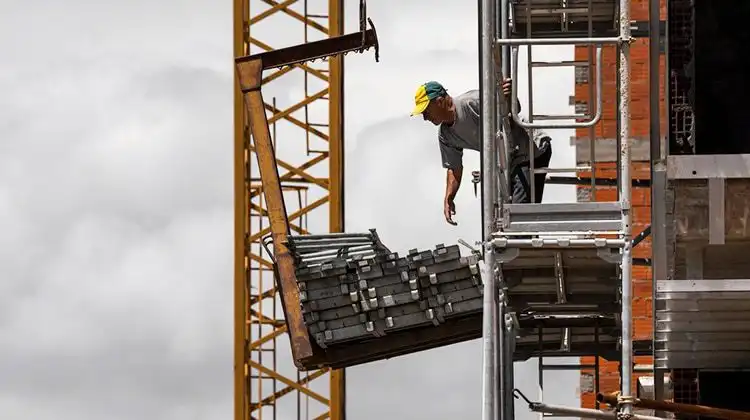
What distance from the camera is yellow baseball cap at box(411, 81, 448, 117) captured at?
2062 centimetres

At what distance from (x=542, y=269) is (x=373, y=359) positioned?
3961 mm

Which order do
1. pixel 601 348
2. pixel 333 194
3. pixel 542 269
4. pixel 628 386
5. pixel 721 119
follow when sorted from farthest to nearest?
pixel 333 194, pixel 601 348, pixel 721 119, pixel 542 269, pixel 628 386

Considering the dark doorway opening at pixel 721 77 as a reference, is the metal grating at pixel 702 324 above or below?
below

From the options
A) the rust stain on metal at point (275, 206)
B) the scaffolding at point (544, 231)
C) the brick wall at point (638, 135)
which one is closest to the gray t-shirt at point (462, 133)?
the scaffolding at point (544, 231)

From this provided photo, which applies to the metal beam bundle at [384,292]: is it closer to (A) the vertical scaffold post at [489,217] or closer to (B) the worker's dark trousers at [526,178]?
(B) the worker's dark trousers at [526,178]

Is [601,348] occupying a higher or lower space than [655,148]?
lower

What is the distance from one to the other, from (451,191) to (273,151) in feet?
15.8

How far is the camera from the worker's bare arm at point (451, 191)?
20.7 metres

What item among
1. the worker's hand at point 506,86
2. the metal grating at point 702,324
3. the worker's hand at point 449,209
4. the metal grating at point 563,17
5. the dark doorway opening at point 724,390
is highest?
the metal grating at point 563,17

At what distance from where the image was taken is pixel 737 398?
20453mm

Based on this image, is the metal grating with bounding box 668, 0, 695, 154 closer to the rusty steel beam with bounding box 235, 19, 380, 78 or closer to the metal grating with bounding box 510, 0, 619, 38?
the metal grating with bounding box 510, 0, 619, 38

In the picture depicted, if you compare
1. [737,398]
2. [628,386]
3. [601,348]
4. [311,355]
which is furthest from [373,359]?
[628,386]

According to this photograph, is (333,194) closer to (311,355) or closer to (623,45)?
(311,355)

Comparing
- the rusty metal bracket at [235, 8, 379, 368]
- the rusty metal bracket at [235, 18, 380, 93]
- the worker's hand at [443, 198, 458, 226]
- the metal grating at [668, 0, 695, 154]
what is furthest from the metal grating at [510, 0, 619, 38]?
the rusty metal bracket at [235, 18, 380, 93]
